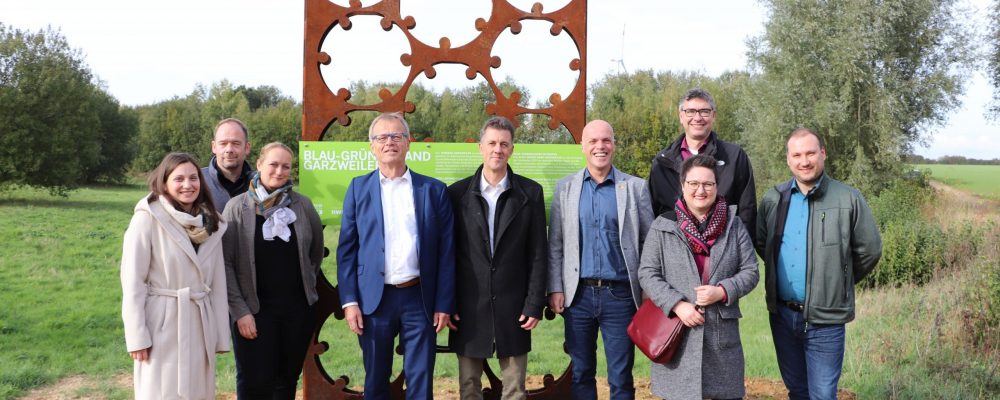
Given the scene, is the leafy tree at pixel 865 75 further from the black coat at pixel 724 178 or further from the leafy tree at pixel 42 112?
the leafy tree at pixel 42 112

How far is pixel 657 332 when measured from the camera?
391cm

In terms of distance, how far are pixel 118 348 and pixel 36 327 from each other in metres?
1.94

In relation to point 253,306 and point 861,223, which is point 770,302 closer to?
point 861,223

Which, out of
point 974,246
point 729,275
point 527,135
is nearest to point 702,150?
point 729,275

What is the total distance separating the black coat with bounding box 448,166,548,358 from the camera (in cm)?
418

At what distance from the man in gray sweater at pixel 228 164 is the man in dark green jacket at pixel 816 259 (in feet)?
11.2

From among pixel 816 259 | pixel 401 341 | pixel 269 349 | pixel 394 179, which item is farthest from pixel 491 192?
pixel 816 259

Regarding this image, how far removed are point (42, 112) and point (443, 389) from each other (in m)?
27.9

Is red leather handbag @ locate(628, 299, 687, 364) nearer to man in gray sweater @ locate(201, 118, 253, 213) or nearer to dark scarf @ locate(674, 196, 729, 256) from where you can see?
dark scarf @ locate(674, 196, 729, 256)

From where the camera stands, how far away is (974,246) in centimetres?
1055

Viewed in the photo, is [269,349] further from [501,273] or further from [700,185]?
[700,185]

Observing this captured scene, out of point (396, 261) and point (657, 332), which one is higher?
point (396, 261)

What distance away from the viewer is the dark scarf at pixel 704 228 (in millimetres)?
3873

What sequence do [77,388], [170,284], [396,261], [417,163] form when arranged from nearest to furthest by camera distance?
[170,284] → [396,261] → [417,163] → [77,388]
